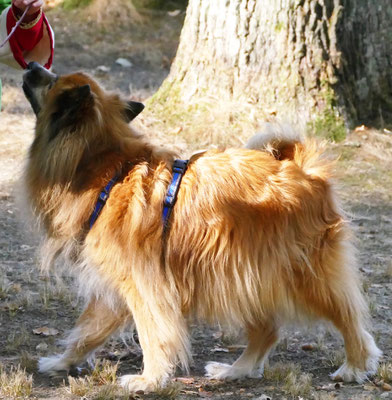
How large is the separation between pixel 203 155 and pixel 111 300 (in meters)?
0.95

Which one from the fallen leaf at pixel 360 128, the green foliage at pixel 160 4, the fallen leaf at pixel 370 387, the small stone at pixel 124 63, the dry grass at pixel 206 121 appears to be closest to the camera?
the fallen leaf at pixel 370 387

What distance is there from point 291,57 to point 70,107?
4.25m

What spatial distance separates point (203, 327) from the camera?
523cm

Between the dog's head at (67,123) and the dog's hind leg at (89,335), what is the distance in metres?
0.81

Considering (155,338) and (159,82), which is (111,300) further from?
(159,82)

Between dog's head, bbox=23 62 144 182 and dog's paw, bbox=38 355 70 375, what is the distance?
1050mm

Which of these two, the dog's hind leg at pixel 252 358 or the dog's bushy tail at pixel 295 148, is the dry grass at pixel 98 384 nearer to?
the dog's hind leg at pixel 252 358

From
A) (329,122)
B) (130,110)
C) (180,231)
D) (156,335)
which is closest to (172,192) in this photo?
(180,231)

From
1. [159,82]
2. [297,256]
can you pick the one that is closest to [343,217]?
[297,256]

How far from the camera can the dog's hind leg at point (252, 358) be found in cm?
453

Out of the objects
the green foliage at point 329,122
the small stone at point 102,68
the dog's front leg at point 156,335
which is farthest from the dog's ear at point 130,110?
the small stone at point 102,68

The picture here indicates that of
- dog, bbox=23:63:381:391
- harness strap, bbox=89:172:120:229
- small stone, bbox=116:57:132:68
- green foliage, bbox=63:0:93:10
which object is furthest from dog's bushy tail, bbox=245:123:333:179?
green foliage, bbox=63:0:93:10

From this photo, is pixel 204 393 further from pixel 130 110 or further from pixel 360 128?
pixel 360 128

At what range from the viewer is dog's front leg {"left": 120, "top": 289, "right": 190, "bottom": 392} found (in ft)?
13.5
